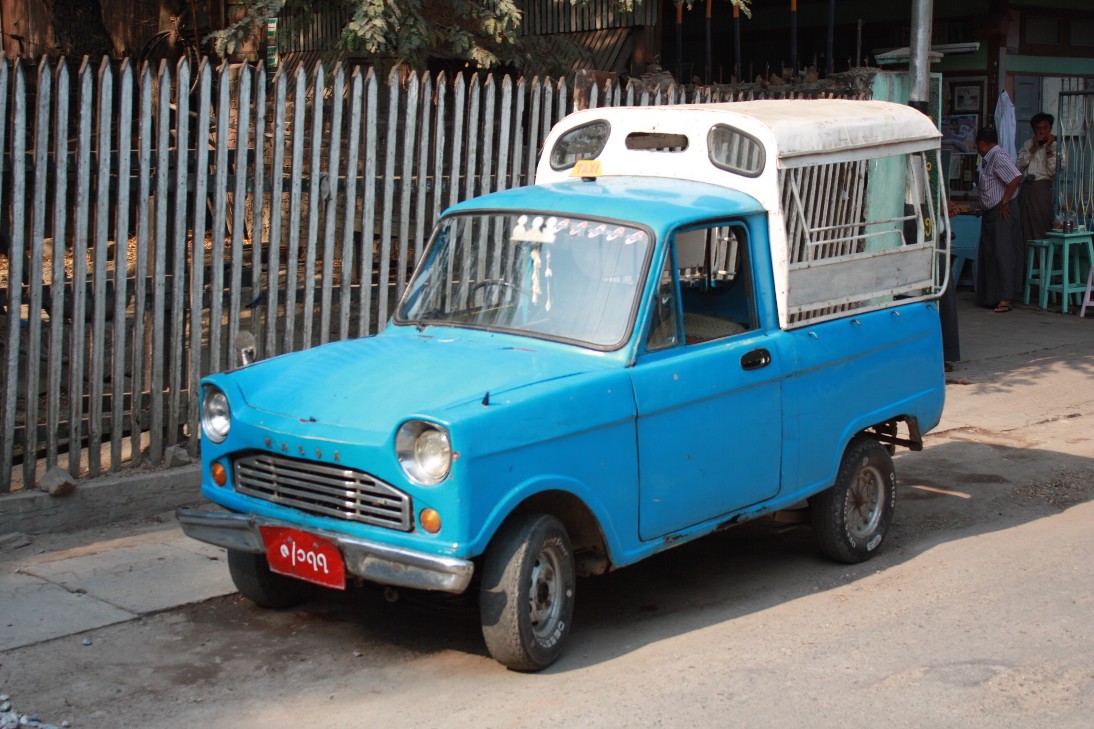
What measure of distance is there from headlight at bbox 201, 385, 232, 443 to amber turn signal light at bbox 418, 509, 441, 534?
3.45 ft

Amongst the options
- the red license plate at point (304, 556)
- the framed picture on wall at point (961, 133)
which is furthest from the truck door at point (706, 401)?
the framed picture on wall at point (961, 133)

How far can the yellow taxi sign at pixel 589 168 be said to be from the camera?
654 centimetres

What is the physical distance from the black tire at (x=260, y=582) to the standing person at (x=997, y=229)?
1050 cm

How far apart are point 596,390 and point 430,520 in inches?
34.3

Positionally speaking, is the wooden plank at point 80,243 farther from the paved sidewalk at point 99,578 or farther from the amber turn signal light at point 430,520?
the amber turn signal light at point 430,520

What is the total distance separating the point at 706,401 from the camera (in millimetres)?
5559

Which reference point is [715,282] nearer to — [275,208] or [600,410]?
[600,410]

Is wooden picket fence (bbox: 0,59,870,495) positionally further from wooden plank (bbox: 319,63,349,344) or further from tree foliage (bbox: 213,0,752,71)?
tree foliage (bbox: 213,0,752,71)

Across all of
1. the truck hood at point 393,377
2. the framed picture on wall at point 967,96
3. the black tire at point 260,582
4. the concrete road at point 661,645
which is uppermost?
the framed picture on wall at point 967,96

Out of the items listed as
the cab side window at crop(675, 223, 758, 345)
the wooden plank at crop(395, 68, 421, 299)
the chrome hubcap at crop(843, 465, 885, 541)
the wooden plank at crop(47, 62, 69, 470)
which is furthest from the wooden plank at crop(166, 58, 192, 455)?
the chrome hubcap at crop(843, 465, 885, 541)

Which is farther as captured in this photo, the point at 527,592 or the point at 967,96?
the point at 967,96

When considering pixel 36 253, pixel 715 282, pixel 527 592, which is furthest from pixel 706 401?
pixel 36 253

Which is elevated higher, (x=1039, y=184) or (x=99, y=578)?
(x=1039, y=184)

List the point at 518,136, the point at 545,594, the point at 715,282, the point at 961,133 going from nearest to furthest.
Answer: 1. the point at 545,594
2. the point at 715,282
3. the point at 518,136
4. the point at 961,133
